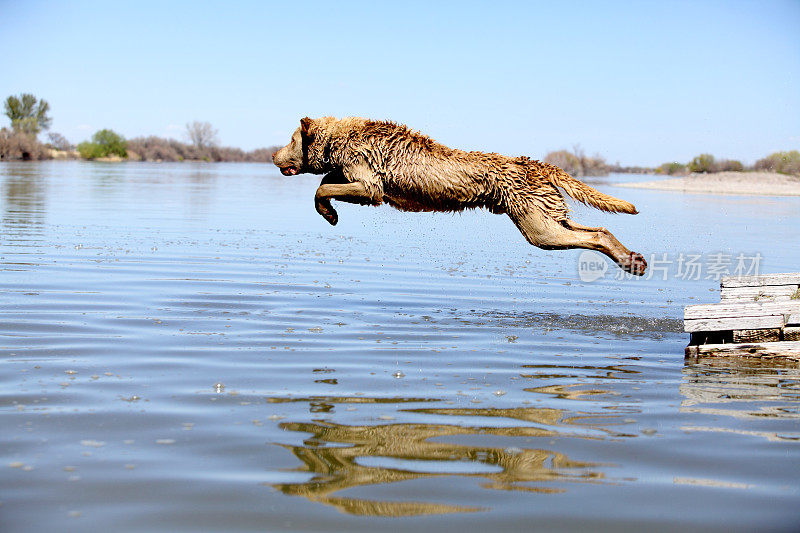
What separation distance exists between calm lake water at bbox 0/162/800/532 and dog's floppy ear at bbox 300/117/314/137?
2.45 m

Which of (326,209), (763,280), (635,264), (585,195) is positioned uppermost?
(585,195)

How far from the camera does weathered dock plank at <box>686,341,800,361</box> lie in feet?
28.6

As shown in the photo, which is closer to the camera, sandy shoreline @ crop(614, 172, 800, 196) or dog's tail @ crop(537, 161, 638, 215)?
dog's tail @ crop(537, 161, 638, 215)

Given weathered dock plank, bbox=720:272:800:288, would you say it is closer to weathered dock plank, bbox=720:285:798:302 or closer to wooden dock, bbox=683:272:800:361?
weathered dock plank, bbox=720:285:798:302

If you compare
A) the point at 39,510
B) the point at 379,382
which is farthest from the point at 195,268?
the point at 39,510

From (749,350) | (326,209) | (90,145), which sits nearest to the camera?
(749,350)

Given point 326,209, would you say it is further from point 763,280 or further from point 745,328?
point 763,280

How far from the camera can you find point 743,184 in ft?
202

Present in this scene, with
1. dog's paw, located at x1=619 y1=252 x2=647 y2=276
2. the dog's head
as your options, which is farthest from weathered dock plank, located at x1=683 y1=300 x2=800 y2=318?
the dog's head

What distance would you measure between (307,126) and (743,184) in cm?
5756

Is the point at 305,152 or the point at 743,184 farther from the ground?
the point at 743,184

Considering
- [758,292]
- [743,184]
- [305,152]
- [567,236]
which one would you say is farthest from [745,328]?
[743,184]

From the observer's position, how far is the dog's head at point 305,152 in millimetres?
11141

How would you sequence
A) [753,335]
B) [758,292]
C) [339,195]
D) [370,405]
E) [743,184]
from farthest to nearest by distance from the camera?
1. [743,184]
2. [339,195]
3. [758,292]
4. [753,335]
5. [370,405]
